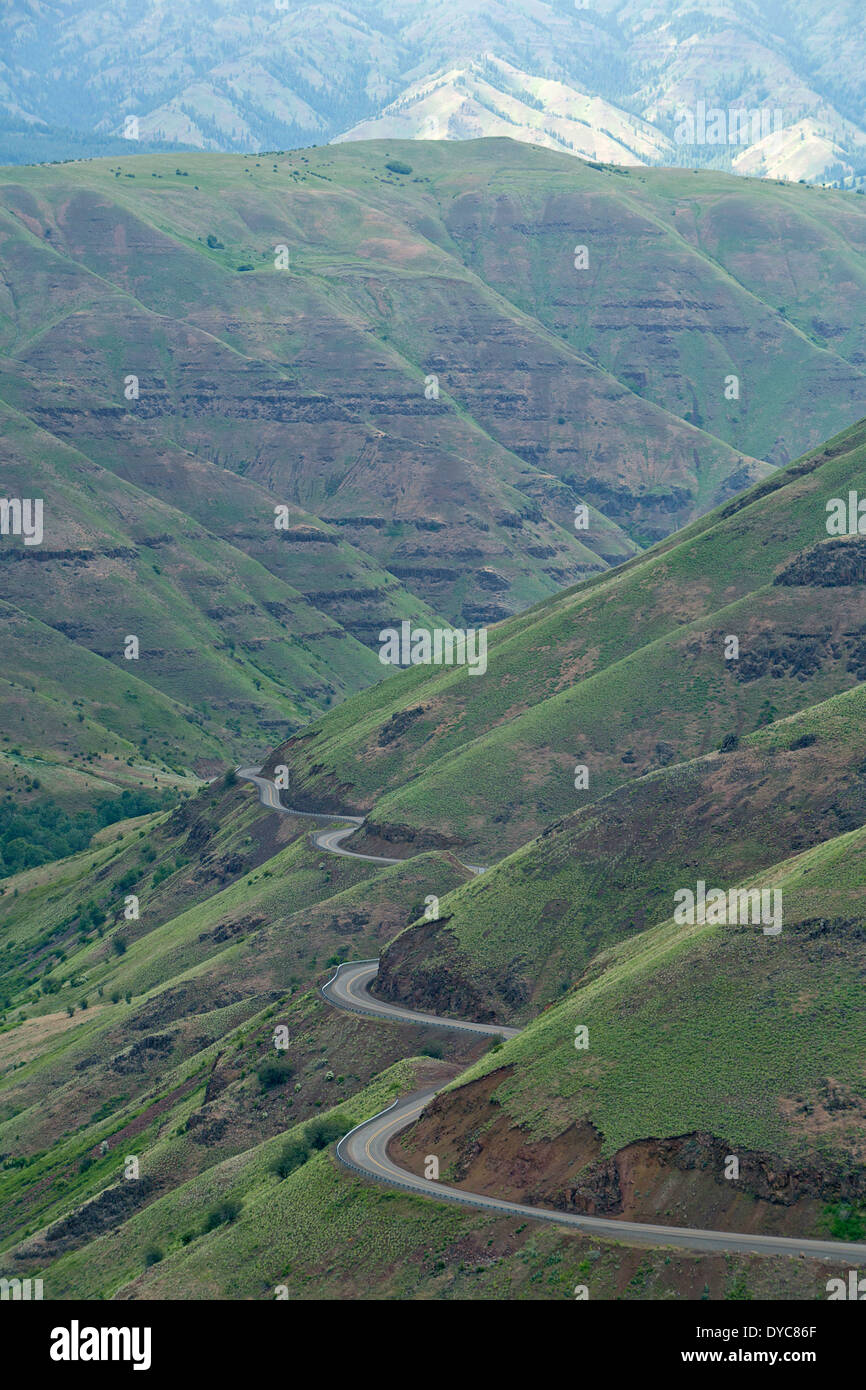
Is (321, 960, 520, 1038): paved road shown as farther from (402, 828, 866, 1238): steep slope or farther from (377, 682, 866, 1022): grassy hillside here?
(402, 828, 866, 1238): steep slope

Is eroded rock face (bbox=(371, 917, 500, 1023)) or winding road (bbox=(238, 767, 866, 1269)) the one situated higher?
eroded rock face (bbox=(371, 917, 500, 1023))

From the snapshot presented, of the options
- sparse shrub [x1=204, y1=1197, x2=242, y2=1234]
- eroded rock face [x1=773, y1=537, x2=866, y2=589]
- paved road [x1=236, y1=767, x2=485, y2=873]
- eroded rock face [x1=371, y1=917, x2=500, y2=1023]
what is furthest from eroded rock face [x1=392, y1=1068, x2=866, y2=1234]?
eroded rock face [x1=773, y1=537, x2=866, y2=589]

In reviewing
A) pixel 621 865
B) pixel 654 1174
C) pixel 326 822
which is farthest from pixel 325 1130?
pixel 326 822

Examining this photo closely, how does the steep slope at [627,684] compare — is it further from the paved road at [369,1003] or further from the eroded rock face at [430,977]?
the eroded rock face at [430,977]

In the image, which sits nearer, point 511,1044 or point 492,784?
point 511,1044

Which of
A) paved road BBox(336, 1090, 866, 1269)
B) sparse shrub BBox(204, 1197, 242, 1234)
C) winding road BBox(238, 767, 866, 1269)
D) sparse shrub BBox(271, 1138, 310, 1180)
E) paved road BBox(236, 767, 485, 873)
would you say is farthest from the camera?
paved road BBox(236, 767, 485, 873)

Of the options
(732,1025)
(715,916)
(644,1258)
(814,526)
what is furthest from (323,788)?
(644,1258)

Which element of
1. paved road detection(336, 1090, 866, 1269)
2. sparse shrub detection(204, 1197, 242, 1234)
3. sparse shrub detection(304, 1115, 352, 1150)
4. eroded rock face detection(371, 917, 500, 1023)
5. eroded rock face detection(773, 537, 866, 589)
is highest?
eroded rock face detection(773, 537, 866, 589)

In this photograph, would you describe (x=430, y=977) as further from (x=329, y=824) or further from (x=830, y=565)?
A: (x=830, y=565)

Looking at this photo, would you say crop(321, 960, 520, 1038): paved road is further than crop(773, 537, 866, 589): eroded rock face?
No
